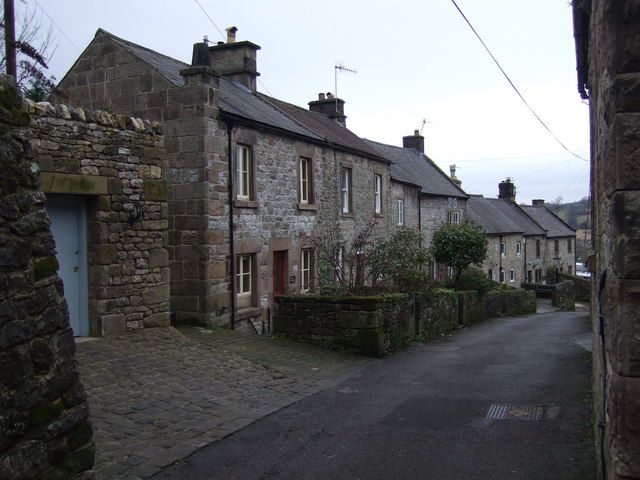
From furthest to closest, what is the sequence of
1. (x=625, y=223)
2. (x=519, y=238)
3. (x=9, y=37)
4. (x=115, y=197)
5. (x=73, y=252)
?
1. (x=519, y=238)
2. (x=9, y=37)
3. (x=115, y=197)
4. (x=73, y=252)
5. (x=625, y=223)

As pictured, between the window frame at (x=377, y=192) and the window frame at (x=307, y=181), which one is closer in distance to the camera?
the window frame at (x=307, y=181)

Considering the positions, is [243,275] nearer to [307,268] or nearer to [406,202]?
[307,268]

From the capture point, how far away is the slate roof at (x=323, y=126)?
62.7ft

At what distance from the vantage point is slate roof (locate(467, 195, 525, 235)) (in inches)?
1598

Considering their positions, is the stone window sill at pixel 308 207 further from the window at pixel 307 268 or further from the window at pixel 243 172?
the window at pixel 243 172

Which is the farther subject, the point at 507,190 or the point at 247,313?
the point at 507,190

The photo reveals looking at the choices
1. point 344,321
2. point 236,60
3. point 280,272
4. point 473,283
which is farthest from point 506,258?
point 344,321

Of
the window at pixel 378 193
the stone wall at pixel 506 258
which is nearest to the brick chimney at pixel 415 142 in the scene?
the stone wall at pixel 506 258

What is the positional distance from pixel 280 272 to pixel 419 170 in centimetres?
1854

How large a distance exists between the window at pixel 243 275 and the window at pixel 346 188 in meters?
5.80

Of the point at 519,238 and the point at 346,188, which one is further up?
the point at 346,188

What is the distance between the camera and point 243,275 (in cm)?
1457

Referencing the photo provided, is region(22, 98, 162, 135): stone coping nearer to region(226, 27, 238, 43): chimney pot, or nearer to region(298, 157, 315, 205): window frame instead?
region(298, 157, 315, 205): window frame

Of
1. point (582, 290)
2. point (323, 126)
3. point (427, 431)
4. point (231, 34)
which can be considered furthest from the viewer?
point (582, 290)
